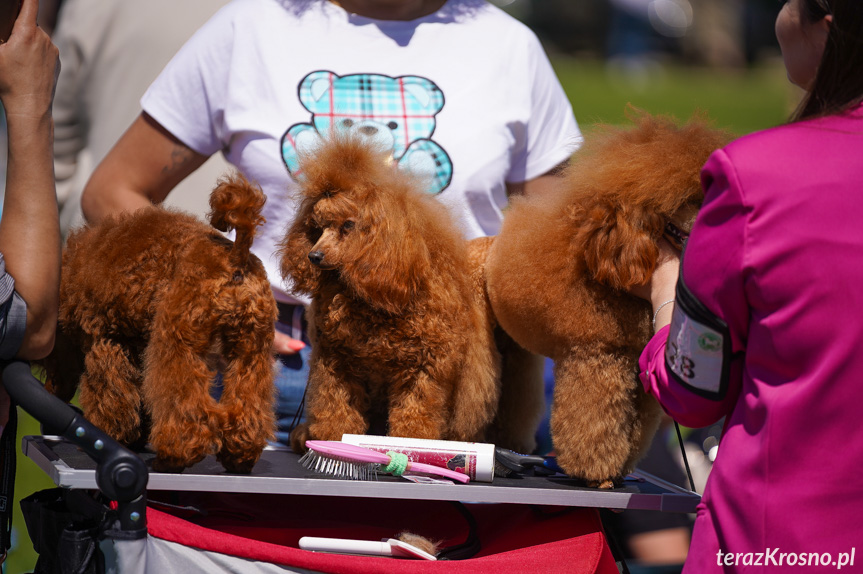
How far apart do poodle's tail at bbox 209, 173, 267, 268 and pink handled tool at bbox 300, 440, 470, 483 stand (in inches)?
12.7

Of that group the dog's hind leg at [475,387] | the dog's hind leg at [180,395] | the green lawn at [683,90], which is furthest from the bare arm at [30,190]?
the green lawn at [683,90]

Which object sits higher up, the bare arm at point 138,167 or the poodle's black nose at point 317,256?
the bare arm at point 138,167

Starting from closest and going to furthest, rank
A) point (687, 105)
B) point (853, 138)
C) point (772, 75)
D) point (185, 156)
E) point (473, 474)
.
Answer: point (853, 138) < point (473, 474) < point (185, 156) < point (687, 105) < point (772, 75)

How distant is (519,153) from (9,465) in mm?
1143

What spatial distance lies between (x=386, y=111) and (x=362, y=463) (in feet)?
2.37

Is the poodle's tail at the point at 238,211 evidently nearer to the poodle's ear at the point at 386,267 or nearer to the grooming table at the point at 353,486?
the poodle's ear at the point at 386,267

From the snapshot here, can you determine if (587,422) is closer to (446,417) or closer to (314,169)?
(446,417)

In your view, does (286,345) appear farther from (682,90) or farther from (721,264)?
(682,90)

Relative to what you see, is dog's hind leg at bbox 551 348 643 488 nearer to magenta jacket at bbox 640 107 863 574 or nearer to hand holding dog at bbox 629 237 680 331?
hand holding dog at bbox 629 237 680 331

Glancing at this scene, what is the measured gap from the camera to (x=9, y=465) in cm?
133

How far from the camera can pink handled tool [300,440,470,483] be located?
1.26 m

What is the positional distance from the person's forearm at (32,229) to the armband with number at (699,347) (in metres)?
0.91

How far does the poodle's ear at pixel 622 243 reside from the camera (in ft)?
4.07

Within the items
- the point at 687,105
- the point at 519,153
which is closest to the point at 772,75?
the point at 687,105
